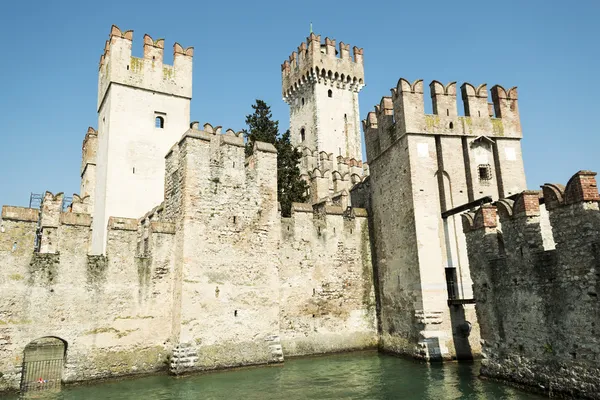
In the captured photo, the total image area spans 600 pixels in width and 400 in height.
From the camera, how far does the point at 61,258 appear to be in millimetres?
14117

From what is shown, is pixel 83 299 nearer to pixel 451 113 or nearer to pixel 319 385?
pixel 319 385

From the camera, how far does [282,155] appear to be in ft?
90.4

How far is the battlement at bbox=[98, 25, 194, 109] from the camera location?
21.9 meters

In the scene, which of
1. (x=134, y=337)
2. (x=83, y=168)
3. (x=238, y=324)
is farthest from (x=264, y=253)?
(x=83, y=168)

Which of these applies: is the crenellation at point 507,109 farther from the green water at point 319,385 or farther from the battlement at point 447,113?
the green water at point 319,385

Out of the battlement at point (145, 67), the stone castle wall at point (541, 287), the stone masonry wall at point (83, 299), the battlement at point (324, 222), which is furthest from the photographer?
the battlement at point (145, 67)

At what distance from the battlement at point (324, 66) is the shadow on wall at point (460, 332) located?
32512 mm

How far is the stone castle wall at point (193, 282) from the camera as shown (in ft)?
45.1

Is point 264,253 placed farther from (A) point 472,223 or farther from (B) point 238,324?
(A) point 472,223

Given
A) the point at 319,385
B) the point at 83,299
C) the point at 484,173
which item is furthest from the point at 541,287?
the point at 83,299

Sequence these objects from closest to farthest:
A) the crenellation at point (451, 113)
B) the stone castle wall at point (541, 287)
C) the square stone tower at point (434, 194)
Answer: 1. the stone castle wall at point (541, 287)
2. the square stone tower at point (434, 194)
3. the crenellation at point (451, 113)

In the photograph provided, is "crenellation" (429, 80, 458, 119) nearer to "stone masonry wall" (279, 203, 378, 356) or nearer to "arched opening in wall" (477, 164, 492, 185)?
"arched opening in wall" (477, 164, 492, 185)

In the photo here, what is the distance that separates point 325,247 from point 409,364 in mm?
5830

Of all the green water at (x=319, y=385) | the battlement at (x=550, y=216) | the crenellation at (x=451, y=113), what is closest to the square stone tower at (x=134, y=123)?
the green water at (x=319, y=385)
